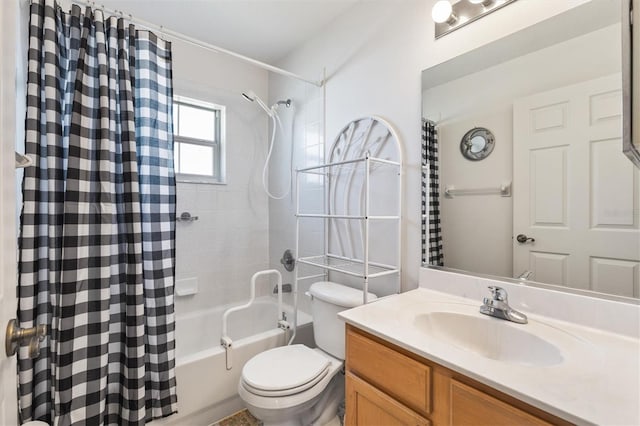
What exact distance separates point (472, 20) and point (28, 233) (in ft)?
6.67

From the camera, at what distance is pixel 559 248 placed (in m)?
1.04

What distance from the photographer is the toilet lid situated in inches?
50.1

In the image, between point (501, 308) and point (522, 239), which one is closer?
point (501, 308)

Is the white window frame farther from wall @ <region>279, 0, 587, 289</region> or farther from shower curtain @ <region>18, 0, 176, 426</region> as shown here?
wall @ <region>279, 0, 587, 289</region>

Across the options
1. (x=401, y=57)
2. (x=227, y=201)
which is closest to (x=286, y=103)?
(x=227, y=201)

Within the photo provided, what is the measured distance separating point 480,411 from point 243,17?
7.72 feet

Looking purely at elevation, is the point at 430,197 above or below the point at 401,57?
below

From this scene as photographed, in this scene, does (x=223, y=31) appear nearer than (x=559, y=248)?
No

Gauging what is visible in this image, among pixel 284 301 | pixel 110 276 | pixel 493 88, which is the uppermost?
pixel 493 88

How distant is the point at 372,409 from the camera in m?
0.96

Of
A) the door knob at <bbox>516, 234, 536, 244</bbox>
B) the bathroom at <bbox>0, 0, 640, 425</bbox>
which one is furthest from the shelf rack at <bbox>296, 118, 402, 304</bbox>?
the door knob at <bbox>516, 234, 536, 244</bbox>

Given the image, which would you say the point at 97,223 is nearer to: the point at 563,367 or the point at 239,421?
A: the point at 239,421

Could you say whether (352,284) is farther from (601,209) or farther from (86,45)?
(86,45)

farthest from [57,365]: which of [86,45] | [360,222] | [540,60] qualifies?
[540,60]
